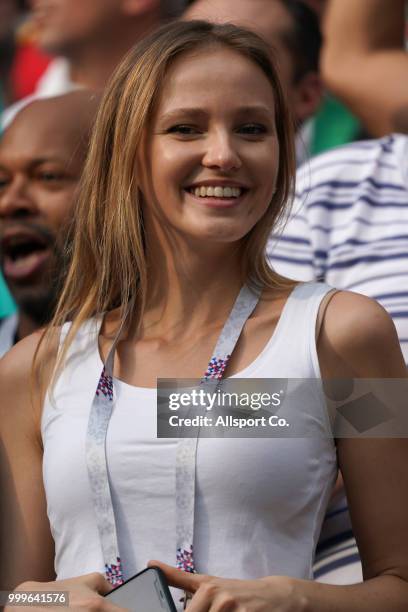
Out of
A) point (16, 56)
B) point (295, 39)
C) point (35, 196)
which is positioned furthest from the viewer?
point (16, 56)

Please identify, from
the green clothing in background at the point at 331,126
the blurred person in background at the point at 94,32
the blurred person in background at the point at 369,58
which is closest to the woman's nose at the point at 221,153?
the blurred person in background at the point at 369,58

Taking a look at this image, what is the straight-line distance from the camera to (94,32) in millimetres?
4277

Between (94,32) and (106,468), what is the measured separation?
2812 mm

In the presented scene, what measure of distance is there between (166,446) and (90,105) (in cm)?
156

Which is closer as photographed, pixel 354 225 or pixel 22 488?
pixel 22 488

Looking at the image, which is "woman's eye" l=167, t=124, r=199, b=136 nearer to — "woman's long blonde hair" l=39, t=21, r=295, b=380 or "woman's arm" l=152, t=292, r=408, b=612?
"woman's long blonde hair" l=39, t=21, r=295, b=380

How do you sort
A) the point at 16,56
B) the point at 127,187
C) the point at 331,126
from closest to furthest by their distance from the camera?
1. the point at 127,187
2. the point at 331,126
3. the point at 16,56

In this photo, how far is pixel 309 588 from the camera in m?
1.68

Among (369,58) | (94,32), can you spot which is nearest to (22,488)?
(369,58)

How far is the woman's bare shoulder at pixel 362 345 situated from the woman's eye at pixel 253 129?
366 mm

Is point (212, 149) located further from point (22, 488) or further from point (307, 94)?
point (307, 94)

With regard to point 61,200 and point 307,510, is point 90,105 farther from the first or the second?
point 307,510

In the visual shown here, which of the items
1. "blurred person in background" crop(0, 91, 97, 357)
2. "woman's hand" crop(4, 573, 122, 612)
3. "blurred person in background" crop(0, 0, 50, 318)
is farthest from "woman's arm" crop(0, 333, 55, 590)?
"blurred person in background" crop(0, 0, 50, 318)

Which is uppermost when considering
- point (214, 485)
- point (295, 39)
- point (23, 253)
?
point (295, 39)
